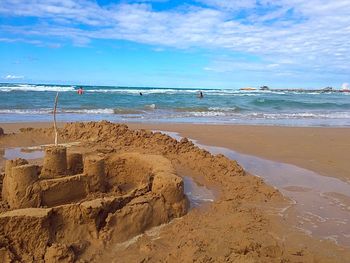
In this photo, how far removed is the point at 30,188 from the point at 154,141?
4.05 m

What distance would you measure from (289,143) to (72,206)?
6.98m

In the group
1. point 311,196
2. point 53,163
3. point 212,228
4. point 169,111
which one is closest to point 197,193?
point 212,228

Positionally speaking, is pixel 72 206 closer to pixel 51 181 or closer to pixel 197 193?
pixel 51 181

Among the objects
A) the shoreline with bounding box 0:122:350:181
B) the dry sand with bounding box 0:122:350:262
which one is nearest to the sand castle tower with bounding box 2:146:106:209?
the dry sand with bounding box 0:122:350:262

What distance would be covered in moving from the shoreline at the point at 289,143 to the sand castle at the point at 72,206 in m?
3.50

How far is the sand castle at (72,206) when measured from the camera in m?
3.11

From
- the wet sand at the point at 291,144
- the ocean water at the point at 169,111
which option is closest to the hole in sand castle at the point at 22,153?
the wet sand at the point at 291,144

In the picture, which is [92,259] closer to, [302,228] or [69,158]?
[69,158]

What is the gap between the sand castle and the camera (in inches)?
122

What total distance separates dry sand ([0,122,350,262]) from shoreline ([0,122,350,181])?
40mm

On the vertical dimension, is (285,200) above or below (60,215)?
below

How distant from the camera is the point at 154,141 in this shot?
7625 millimetres

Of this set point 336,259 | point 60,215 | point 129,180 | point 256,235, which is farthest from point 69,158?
point 336,259

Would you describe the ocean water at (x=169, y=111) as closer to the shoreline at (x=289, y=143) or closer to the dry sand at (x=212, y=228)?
the shoreline at (x=289, y=143)
